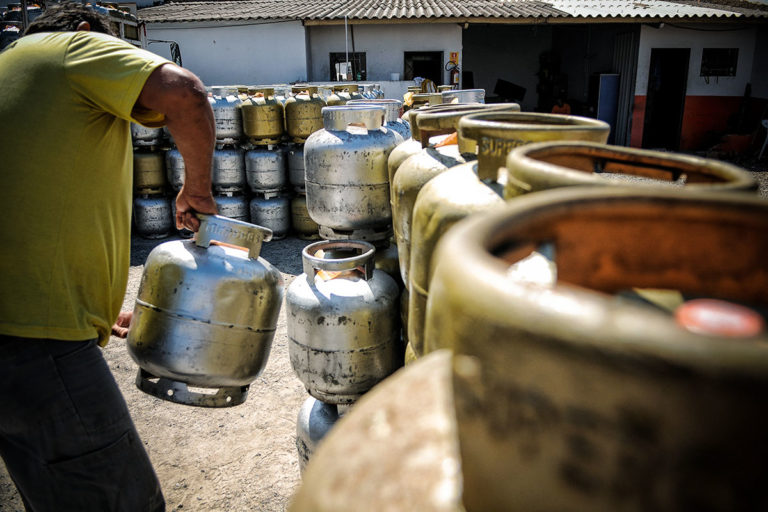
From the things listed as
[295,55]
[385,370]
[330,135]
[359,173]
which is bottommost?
[385,370]

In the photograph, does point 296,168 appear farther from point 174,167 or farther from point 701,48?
point 701,48

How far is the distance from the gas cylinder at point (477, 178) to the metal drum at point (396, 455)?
560mm

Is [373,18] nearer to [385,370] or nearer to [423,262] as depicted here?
[385,370]

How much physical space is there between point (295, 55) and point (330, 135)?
9.93 metres

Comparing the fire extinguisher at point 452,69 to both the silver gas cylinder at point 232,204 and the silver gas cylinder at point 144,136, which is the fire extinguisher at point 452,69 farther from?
the silver gas cylinder at point 144,136

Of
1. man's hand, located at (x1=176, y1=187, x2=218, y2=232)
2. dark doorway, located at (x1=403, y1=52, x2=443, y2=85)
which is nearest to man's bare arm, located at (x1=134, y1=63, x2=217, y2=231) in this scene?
man's hand, located at (x1=176, y1=187, x2=218, y2=232)

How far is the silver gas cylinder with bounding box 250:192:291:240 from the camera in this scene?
6211 mm

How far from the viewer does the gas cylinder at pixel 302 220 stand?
6.30m

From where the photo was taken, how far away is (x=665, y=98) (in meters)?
13.0

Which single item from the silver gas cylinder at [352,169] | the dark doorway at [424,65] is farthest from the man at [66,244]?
the dark doorway at [424,65]

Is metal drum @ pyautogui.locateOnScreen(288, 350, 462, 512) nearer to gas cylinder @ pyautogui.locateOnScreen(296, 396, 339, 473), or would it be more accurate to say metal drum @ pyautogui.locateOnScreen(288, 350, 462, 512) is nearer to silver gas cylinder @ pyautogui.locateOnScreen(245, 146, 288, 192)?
gas cylinder @ pyautogui.locateOnScreen(296, 396, 339, 473)

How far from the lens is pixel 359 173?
9.09 ft

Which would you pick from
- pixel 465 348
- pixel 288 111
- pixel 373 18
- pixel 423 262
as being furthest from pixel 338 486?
pixel 373 18

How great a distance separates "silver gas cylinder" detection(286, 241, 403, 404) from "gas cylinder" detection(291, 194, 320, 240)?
13.0ft
